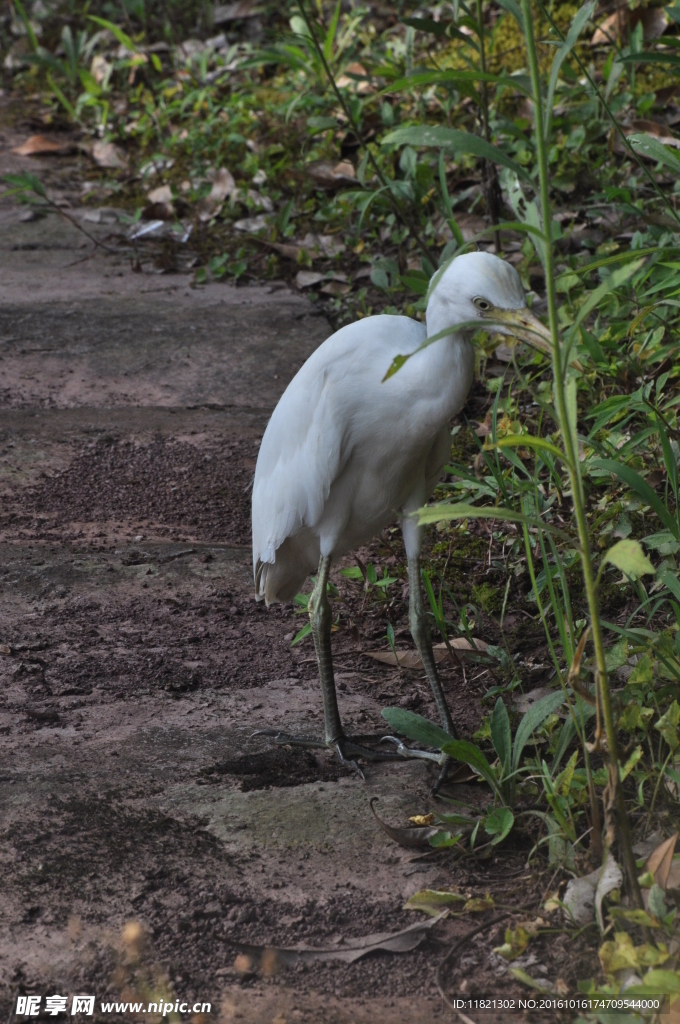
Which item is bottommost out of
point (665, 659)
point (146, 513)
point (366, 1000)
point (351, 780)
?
point (146, 513)

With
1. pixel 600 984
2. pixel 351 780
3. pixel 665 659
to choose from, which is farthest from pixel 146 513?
pixel 600 984

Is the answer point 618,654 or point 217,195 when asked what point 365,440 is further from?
point 217,195

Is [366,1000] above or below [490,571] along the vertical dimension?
above

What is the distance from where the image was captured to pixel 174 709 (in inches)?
111

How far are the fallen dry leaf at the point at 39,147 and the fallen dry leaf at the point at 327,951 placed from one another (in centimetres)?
667

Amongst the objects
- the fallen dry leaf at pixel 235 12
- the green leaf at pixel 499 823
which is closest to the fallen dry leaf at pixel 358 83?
the fallen dry leaf at pixel 235 12

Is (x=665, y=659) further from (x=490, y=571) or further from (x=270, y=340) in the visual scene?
(x=270, y=340)

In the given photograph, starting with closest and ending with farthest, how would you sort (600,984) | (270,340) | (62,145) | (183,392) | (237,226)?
(600,984) → (183,392) → (270,340) → (237,226) → (62,145)

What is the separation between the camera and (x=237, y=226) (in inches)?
233

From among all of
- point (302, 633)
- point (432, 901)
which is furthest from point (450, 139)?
point (302, 633)

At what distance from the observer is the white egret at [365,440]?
7.83ft

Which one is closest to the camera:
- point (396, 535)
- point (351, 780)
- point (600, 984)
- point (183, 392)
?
point (600, 984)

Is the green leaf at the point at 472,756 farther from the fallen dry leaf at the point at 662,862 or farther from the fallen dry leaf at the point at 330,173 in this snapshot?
the fallen dry leaf at the point at 330,173

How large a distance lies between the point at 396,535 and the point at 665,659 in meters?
1.68
